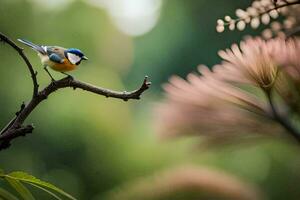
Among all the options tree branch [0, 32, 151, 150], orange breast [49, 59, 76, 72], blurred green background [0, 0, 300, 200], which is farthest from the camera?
blurred green background [0, 0, 300, 200]

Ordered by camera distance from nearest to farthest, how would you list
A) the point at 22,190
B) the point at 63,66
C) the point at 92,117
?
the point at 22,190 < the point at 63,66 < the point at 92,117

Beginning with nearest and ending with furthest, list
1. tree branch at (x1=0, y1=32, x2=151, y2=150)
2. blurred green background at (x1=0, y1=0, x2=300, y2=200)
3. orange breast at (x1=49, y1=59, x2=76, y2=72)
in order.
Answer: tree branch at (x1=0, y1=32, x2=151, y2=150)
orange breast at (x1=49, y1=59, x2=76, y2=72)
blurred green background at (x1=0, y1=0, x2=300, y2=200)

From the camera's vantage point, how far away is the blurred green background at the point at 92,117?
1.28 meters

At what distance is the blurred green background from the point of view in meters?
1.28

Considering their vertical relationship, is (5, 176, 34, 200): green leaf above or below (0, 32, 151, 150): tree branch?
below

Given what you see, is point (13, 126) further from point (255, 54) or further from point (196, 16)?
point (196, 16)

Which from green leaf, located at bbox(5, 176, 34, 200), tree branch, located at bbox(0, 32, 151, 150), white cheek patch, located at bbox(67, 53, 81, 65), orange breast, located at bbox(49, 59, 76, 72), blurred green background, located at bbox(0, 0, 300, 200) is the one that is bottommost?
green leaf, located at bbox(5, 176, 34, 200)

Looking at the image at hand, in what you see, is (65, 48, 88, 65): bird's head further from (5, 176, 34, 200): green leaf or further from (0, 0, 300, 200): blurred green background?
(0, 0, 300, 200): blurred green background

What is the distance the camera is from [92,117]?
1.47 m

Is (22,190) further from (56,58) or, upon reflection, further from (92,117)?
(92,117)

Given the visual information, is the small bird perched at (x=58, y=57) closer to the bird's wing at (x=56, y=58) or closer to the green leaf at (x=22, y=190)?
the bird's wing at (x=56, y=58)

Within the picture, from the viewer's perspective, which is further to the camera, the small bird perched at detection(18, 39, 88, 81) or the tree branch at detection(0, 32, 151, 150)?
the small bird perched at detection(18, 39, 88, 81)

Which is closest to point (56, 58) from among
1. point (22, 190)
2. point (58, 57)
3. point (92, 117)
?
point (58, 57)

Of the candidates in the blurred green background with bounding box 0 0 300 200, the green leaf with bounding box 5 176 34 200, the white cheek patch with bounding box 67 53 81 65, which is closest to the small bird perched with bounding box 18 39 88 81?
the white cheek patch with bounding box 67 53 81 65
